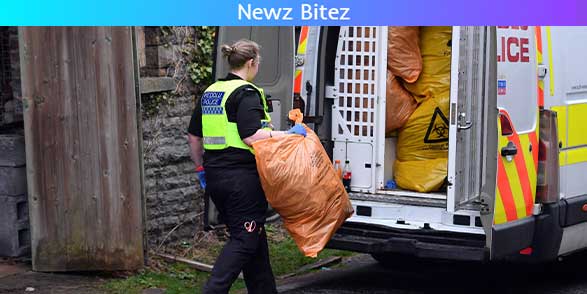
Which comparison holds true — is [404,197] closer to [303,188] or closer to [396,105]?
[396,105]

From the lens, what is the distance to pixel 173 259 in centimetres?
817

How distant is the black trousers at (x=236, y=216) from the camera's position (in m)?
6.33

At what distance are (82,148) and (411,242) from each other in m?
2.36

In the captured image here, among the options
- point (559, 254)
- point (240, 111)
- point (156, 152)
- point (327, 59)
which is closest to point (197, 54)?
point (156, 152)

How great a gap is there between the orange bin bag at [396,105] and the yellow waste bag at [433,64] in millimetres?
61

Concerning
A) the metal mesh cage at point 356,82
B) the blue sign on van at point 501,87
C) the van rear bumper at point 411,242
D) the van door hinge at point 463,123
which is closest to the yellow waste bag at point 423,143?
the metal mesh cage at point 356,82

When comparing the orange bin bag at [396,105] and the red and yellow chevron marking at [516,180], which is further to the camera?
the orange bin bag at [396,105]

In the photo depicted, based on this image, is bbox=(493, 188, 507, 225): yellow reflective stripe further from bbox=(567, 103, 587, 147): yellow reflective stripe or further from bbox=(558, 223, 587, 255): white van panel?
bbox=(567, 103, 587, 147): yellow reflective stripe

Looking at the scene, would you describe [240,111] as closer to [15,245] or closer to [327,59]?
[327,59]

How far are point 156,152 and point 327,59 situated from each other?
5.64 ft

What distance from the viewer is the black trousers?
6.33 m

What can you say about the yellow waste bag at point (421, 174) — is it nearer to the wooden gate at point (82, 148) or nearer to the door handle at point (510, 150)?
the door handle at point (510, 150)

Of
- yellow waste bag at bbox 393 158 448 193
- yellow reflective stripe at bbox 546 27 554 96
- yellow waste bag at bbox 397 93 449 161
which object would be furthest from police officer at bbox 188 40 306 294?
yellow reflective stripe at bbox 546 27 554 96

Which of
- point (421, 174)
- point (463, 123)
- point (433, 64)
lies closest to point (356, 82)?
point (433, 64)
